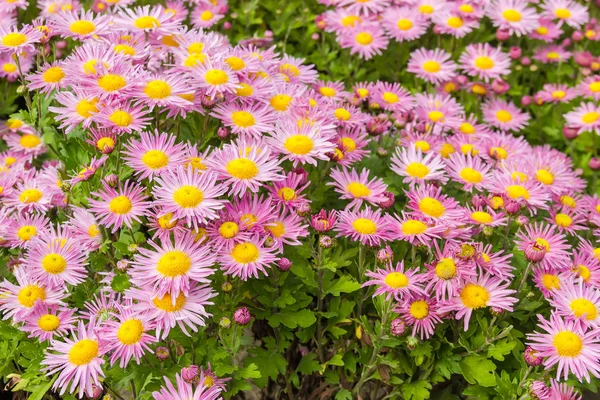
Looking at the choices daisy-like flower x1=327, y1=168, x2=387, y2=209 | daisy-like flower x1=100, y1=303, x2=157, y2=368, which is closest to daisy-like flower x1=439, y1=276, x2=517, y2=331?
daisy-like flower x1=327, y1=168, x2=387, y2=209

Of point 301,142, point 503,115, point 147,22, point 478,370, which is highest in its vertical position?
point 147,22

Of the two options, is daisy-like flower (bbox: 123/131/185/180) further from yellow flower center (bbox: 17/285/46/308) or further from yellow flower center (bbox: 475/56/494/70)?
yellow flower center (bbox: 475/56/494/70)

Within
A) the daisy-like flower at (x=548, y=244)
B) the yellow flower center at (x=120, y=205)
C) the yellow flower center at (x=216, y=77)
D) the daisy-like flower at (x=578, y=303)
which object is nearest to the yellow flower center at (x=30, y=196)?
the yellow flower center at (x=120, y=205)

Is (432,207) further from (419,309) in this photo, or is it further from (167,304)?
(167,304)

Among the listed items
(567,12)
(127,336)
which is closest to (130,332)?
(127,336)

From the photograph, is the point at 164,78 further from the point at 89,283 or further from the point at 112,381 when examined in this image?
the point at 112,381

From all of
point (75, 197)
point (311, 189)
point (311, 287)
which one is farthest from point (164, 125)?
point (311, 287)

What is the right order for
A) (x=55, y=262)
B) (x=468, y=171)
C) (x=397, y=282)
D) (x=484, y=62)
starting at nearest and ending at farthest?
(x=397, y=282)
(x=55, y=262)
(x=468, y=171)
(x=484, y=62)
